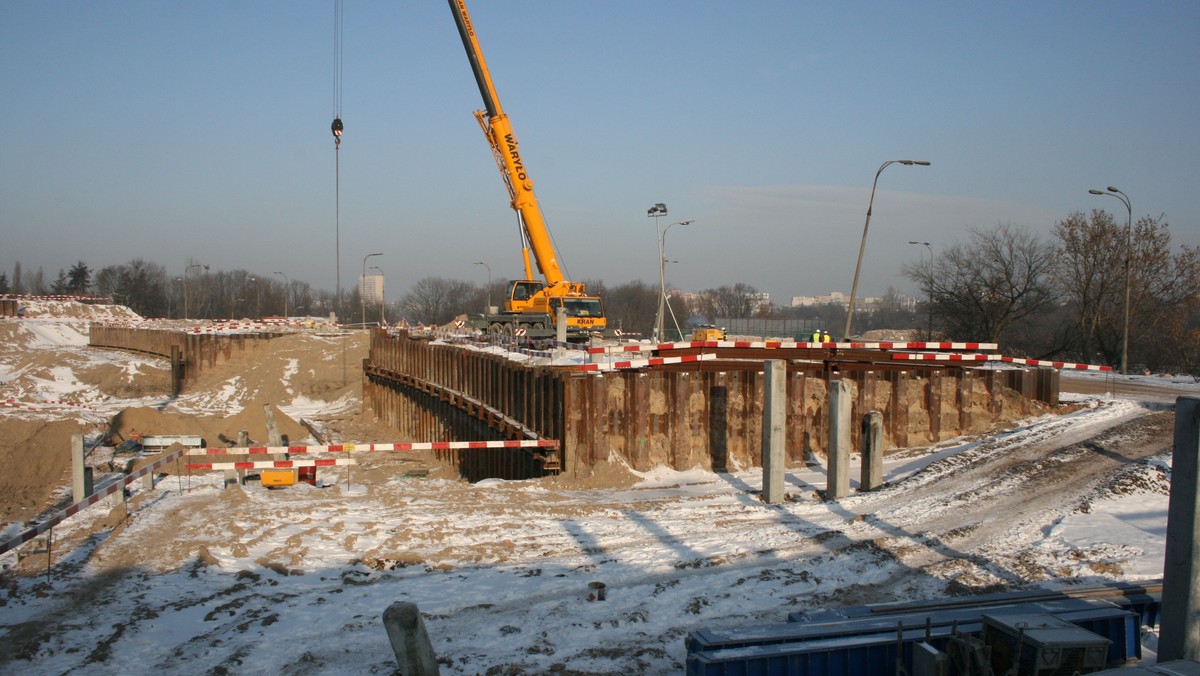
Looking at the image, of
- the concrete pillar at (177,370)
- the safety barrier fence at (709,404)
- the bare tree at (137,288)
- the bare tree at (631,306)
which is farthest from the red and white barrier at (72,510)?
the bare tree at (137,288)

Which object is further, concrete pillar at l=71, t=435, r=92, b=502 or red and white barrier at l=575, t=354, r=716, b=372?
red and white barrier at l=575, t=354, r=716, b=372

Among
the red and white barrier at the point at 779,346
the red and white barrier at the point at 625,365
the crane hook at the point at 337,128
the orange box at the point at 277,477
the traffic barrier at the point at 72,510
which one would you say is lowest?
the orange box at the point at 277,477

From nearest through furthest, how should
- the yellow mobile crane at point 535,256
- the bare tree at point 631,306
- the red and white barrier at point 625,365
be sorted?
the red and white barrier at point 625,365 → the yellow mobile crane at point 535,256 → the bare tree at point 631,306

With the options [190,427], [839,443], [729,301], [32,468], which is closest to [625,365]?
[839,443]

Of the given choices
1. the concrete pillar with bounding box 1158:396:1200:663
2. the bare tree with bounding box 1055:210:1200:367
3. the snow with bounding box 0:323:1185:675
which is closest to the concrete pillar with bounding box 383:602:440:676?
the snow with bounding box 0:323:1185:675

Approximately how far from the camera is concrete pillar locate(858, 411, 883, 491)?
12062mm

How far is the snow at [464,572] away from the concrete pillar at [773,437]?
308 millimetres

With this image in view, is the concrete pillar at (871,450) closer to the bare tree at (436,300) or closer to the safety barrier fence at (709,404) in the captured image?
the safety barrier fence at (709,404)

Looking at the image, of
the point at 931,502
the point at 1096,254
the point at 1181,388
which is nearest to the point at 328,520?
the point at 931,502

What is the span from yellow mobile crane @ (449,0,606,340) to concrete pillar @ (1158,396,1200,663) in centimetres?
2192

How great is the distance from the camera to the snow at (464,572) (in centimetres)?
655

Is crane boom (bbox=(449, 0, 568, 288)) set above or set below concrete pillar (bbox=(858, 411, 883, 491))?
above

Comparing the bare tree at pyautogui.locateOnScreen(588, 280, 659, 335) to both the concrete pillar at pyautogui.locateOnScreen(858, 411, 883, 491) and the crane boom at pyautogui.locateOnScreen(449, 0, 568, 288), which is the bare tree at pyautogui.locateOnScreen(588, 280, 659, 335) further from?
the concrete pillar at pyautogui.locateOnScreen(858, 411, 883, 491)

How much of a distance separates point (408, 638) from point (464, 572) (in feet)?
10.2
